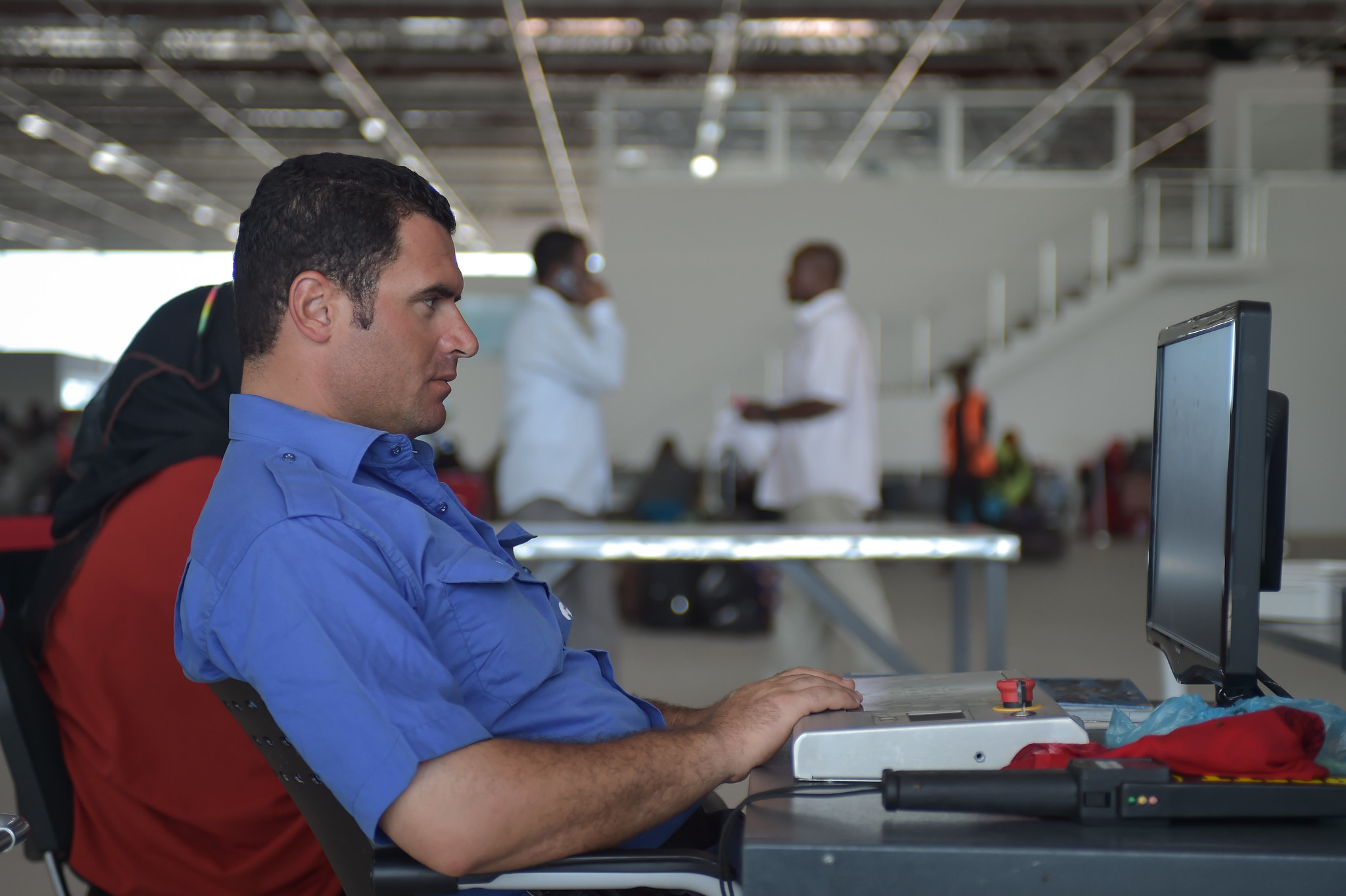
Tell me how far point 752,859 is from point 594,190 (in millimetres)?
14827

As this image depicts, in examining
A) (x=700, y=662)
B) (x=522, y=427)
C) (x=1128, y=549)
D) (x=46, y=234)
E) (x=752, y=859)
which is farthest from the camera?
(x=46, y=234)

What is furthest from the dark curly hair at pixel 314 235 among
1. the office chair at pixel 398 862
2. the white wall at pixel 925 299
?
the white wall at pixel 925 299

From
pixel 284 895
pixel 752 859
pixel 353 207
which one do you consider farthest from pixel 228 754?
pixel 752 859

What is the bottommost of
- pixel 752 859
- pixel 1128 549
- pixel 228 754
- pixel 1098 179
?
pixel 1128 549

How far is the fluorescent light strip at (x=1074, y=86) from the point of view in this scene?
883cm

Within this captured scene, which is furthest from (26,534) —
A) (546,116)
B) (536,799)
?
(546,116)

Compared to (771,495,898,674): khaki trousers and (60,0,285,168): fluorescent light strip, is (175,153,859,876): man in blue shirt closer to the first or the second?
(771,495,898,674): khaki trousers

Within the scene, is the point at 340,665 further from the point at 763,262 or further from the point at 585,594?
the point at 763,262

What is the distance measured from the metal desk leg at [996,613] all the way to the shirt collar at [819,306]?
0.99 metres

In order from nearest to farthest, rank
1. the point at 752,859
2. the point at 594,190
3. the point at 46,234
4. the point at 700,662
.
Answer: the point at 752,859, the point at 700,662, the point at 594,190, the point at 46,234

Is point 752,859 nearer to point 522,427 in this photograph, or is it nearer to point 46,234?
point 522,427

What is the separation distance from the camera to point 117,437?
53.7 inches

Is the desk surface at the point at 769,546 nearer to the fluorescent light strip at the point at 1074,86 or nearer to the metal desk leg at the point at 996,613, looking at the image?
the metal desk leg at the point at 996,613

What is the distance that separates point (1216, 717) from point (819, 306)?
8.47 feet
